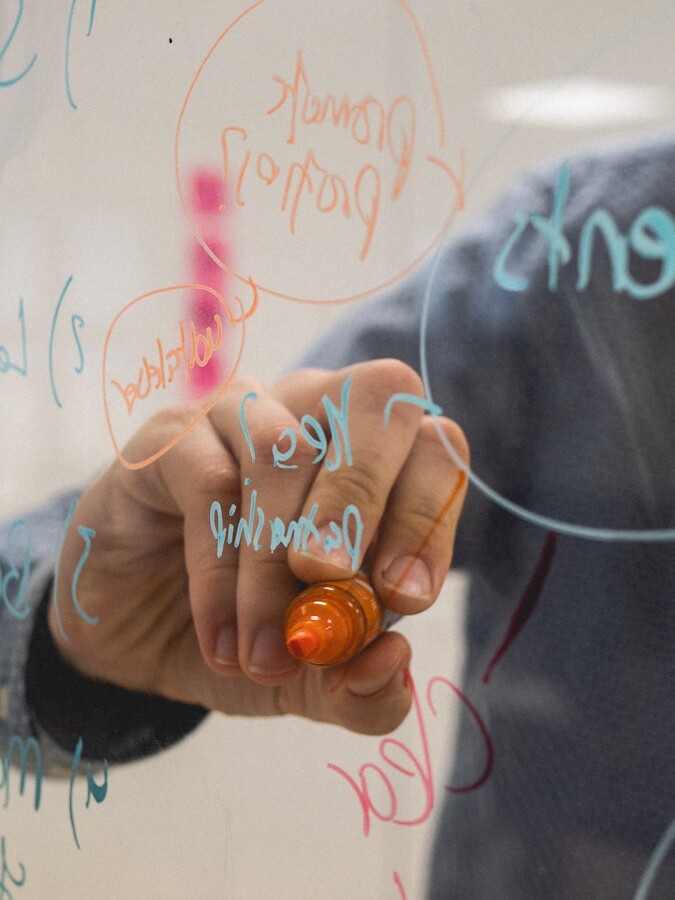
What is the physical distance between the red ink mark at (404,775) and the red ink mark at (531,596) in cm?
3

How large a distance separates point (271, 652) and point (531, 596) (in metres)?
0.11

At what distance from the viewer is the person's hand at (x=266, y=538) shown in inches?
13.4

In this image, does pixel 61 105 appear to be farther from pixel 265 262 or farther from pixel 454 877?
pixel 454 877

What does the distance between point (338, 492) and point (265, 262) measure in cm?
10

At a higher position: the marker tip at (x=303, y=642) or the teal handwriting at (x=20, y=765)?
the marker tip at (x=303, y=642)

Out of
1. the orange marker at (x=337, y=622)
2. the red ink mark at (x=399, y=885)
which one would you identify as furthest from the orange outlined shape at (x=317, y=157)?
the red ink mark at (x=399, y=885)

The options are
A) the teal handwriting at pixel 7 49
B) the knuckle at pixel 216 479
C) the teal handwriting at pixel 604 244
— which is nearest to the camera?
the teal handwriting at pixel 604 244

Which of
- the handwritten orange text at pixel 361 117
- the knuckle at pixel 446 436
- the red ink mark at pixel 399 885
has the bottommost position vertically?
the red ink mark at pixel 399 885

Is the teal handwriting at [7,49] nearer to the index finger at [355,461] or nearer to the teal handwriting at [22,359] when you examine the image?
the teal handwriting at [22,359]

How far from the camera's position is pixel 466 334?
328mm

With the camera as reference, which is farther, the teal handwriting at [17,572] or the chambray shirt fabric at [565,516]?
the teal handwriting at [17,572]

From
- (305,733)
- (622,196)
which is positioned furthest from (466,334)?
(305,733)

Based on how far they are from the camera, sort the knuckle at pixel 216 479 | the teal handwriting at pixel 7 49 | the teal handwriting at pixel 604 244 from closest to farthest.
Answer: the teal handwriting at pixel 604 244
the knuckle at pixel 216 479
the teal handwriting at pixel 7 49

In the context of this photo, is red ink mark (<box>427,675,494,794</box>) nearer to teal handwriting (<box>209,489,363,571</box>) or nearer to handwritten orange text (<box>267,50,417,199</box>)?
teal handwriting (<box>209,489,363,571</box>)
